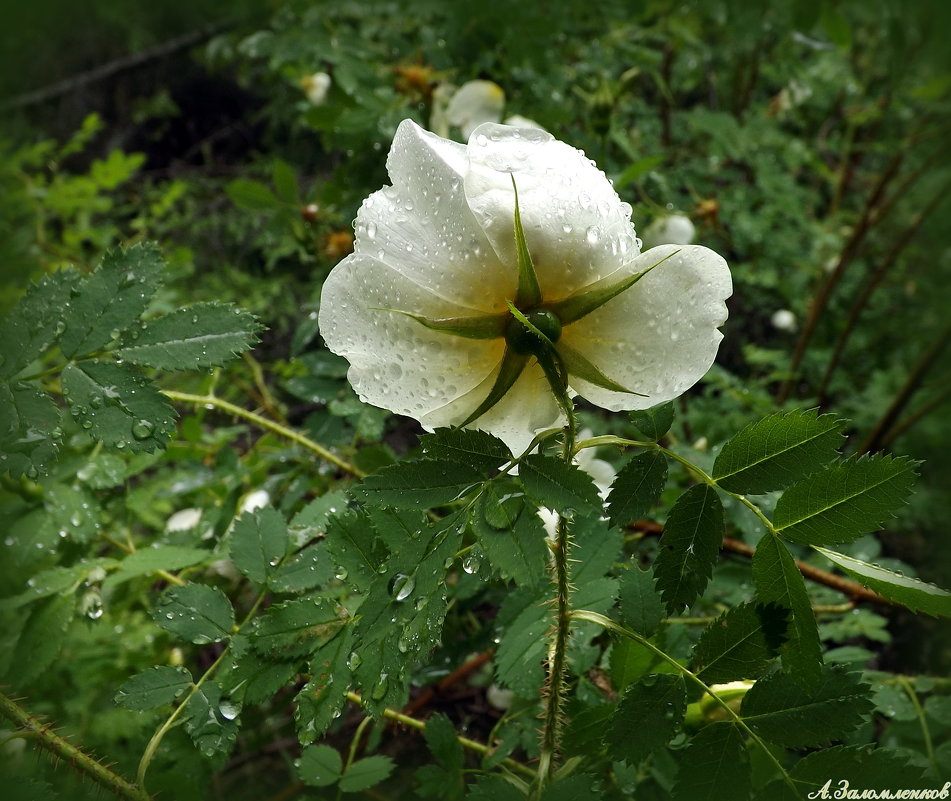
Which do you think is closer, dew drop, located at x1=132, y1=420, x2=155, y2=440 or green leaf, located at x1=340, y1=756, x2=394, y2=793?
dew drop, located at x1=132, y1=420, x2=155, y2=440

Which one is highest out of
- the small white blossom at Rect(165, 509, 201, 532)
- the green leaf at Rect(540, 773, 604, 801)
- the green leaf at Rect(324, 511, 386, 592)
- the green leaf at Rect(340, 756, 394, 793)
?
the green leaf at Rect(324, 511, 386, 592)

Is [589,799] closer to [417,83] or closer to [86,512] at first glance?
[86,512]

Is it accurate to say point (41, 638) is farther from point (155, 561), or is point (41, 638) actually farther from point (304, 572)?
point (304, 572)

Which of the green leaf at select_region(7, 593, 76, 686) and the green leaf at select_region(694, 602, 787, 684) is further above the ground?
the green leaf at select_region(694, 602, 787, 684)

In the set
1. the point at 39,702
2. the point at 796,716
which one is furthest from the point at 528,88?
the point at 39,702

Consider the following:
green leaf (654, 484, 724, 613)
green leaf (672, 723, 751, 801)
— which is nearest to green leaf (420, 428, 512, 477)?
green leaf (654, 484, 724, 613)

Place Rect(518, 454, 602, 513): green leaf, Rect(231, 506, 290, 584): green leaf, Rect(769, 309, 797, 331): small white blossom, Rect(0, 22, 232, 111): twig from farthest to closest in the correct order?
Rect(0, 22, 232, 111): twig → Rect(769, 309, 797, 331): small white blossom → Rect(231, 506, 290, 584): green leaf → Rect(518, 454, 602, 513): green leaf

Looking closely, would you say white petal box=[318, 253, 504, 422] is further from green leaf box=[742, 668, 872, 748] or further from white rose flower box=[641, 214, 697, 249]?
white rose flower box=[641, 214, 697, 249]

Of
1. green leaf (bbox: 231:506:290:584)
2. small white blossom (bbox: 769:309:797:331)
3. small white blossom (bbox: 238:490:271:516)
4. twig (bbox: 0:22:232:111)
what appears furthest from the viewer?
twig (bbox: 0:22:232:111)
